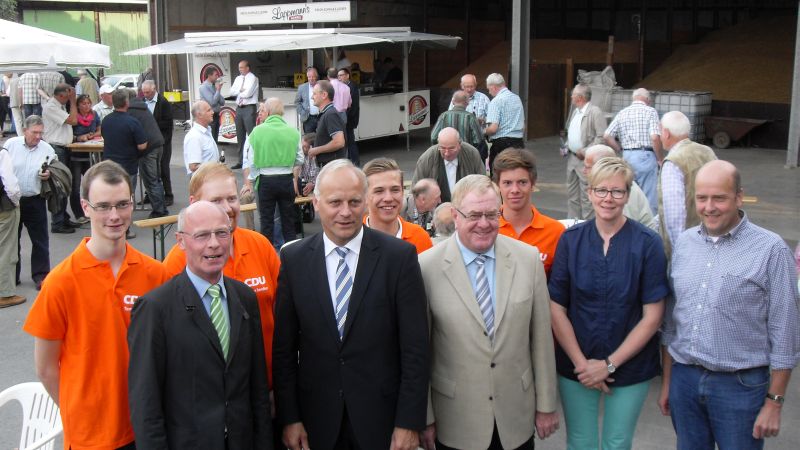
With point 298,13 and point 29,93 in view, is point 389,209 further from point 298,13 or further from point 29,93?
point 29,93

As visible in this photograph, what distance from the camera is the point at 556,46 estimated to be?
2277 centimetres

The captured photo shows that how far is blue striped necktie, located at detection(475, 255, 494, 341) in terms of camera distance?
3.43m

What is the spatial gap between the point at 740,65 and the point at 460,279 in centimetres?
1806

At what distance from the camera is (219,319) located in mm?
3070

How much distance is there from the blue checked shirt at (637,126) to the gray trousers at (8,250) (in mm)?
6543

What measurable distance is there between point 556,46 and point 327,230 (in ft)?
67.7

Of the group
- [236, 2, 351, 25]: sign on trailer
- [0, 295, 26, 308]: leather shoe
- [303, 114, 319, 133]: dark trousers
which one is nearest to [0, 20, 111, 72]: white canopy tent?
[303, 114, 319, 133]: dark trousers

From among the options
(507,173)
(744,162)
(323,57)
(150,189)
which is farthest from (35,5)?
(507,173)

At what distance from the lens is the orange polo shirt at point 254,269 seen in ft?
11.7

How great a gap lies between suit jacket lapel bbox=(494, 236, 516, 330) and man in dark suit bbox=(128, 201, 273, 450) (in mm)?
1046

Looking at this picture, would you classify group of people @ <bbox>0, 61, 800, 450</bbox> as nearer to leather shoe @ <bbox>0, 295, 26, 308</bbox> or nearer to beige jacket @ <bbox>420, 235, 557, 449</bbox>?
beige jacket @ <bbox>420, 235, 557, 449</bbox>

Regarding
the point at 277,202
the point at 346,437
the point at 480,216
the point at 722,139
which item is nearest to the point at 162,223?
the point at 277,202

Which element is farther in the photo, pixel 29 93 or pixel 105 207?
pixel 29 93

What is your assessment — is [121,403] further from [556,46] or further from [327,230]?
[556,46]
